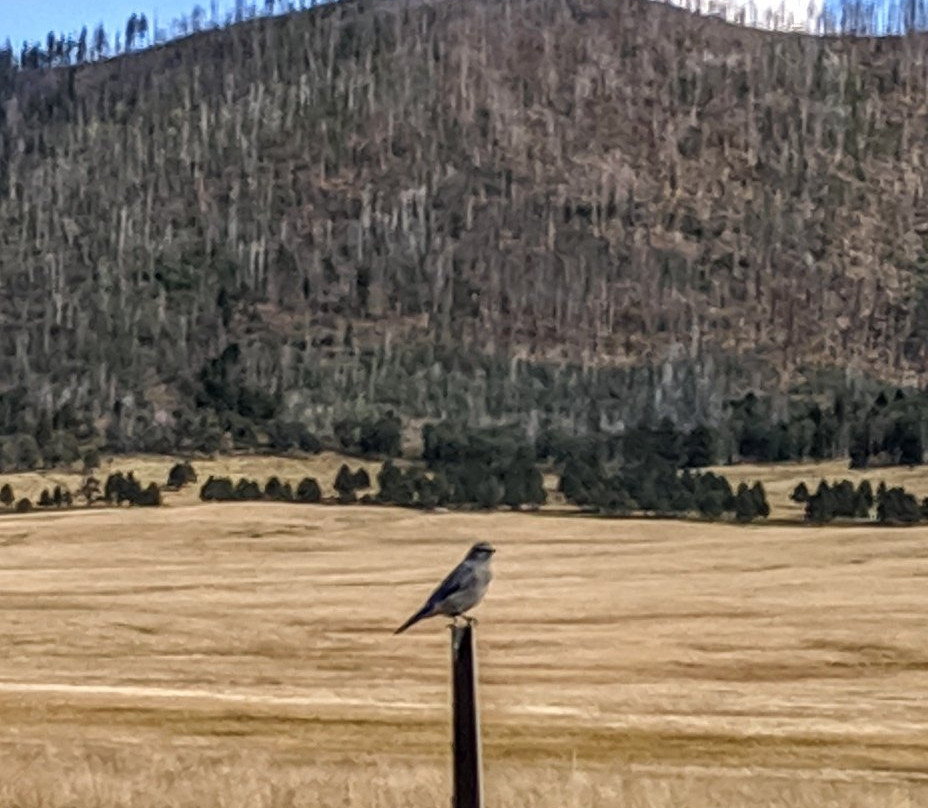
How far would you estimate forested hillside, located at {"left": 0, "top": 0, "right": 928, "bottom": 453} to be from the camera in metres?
35.7

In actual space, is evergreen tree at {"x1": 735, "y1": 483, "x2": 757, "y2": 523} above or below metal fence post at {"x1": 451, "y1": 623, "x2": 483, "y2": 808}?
below

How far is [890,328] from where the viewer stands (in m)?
39.1

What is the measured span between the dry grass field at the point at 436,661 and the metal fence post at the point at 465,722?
2.48 metres

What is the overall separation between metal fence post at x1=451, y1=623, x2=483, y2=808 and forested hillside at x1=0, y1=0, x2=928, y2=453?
70.8 feet

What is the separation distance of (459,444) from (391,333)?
11.0m

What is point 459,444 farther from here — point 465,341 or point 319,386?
point 465,341

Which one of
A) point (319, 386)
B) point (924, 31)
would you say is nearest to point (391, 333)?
point (319, 386)

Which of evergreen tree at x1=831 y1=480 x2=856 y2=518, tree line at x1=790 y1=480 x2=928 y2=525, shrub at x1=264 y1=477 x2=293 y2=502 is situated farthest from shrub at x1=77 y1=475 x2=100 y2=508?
evergreen tree at x1=831 y1=480 x2=856 y2=518

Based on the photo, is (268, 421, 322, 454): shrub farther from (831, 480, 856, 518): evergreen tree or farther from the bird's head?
the bird's head

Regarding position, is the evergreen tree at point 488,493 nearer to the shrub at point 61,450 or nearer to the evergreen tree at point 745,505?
the evergreen tree at point 745,505

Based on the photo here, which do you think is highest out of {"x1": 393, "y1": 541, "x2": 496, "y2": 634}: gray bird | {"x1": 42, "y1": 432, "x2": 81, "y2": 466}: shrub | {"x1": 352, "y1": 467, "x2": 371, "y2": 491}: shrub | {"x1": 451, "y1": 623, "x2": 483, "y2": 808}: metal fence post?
{"x1": 393, "y1": 541, "x2": 496, "y2": 634}: gray bird

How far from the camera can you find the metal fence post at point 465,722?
587 centimetres

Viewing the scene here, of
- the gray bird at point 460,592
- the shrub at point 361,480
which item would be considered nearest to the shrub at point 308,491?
the shrub at point 361,480

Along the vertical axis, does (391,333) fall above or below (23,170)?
below
